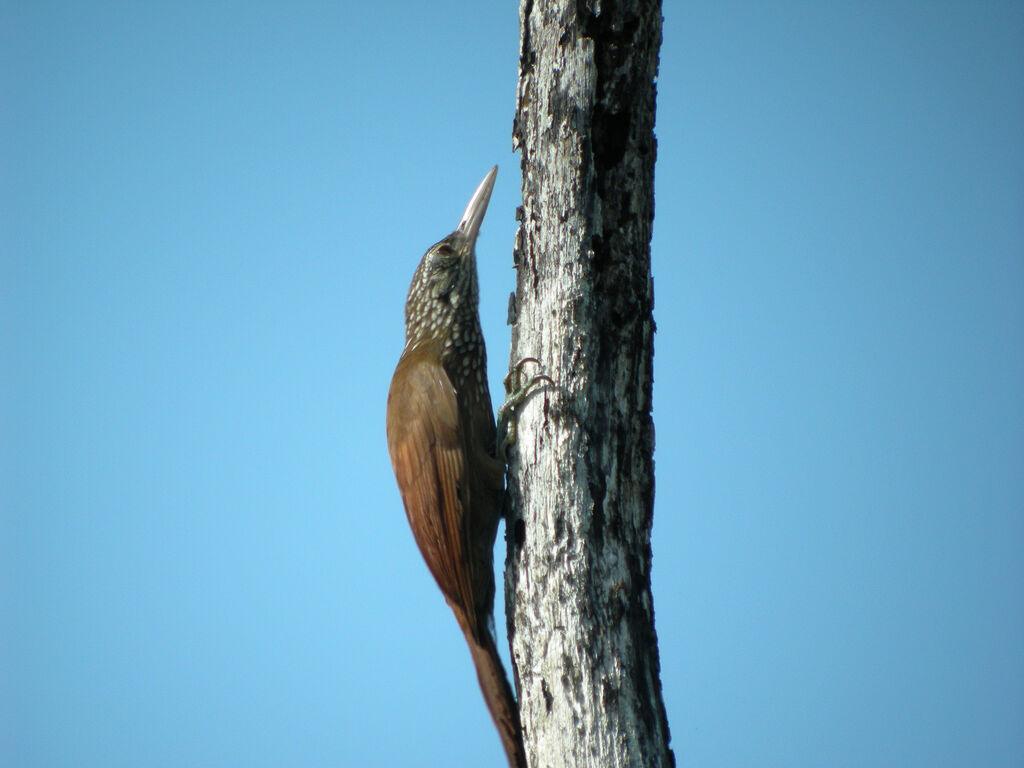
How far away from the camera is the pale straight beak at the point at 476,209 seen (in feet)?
13.0

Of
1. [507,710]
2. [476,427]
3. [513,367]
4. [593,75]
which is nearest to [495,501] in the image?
[476,427]

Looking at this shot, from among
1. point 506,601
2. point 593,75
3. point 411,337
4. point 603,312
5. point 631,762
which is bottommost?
point 631,762

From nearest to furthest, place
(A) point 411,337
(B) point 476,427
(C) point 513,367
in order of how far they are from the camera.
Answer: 1. (C) point 513,367
2. (B) point 476,427
3. (A) point 411,337

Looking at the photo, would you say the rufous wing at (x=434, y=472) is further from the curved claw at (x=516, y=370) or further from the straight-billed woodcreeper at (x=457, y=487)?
the curved claw at (x=516, y=370)

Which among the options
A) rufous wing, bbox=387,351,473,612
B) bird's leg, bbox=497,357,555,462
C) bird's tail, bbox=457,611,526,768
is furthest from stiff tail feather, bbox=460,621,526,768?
bird's leg, bbox=497,357,555,462

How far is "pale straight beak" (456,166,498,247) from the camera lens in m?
3.96

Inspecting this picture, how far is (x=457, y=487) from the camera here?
10.5 feet

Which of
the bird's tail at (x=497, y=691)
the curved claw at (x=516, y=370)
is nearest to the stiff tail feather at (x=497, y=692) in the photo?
the bird's tail at (x=497, y=691)

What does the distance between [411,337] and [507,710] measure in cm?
156

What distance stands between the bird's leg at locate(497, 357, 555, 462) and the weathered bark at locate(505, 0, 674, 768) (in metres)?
0.05

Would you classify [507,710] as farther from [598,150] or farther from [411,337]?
[598,150]

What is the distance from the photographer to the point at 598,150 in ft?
9.73

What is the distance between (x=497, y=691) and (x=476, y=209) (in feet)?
6.56

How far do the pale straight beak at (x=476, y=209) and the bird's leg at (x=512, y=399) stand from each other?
997 mm
